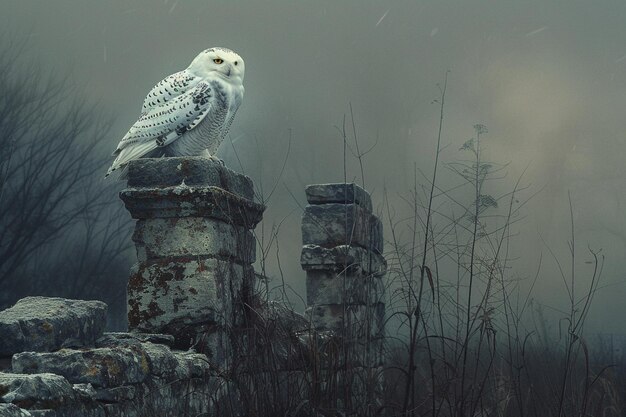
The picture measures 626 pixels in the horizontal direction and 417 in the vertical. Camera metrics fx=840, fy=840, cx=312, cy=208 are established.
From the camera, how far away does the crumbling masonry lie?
3041 millimetres

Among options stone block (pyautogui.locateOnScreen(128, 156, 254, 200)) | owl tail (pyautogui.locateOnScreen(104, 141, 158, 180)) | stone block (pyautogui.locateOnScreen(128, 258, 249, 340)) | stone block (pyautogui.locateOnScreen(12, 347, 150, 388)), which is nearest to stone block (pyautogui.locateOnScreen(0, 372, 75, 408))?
stone block (pyautogui.locateOnScreen(12, 347, 150, 388))

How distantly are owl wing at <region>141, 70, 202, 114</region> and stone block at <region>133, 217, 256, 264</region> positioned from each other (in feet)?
2.80

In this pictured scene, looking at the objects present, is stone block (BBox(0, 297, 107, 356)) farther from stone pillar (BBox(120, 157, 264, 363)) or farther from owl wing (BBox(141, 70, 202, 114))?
owl wing (BBox(141, 70, 202, 114))

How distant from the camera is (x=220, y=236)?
469 centimetres

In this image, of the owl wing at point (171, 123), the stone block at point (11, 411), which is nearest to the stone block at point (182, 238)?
the owl wing at point (171, 123)

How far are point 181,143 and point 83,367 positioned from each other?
2.25 meters

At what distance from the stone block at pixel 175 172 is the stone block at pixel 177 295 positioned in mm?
440

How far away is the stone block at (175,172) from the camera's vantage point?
466 centimetres

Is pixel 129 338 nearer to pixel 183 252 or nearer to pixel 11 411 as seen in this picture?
pixel 183 252

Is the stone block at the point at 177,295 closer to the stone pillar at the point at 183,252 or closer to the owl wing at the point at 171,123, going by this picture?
the stone pillar at the point at 183,252

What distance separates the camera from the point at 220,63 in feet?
16.7

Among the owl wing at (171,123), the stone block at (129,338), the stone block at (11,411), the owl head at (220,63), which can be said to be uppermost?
the owl head at (220,63)

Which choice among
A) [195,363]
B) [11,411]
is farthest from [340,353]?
[11,411]

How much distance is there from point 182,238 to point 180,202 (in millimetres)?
198
